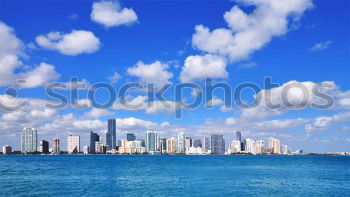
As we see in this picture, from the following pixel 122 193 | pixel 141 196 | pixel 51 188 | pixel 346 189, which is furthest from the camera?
pixel 346 189

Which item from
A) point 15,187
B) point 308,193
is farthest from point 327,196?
point 15,187

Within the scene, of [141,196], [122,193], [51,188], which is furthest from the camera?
[51,188]

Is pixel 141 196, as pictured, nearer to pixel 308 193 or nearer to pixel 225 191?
pixel 225 191

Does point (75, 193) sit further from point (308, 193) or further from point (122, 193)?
point (308, 193)

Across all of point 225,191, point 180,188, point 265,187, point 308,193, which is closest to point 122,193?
point 180,188

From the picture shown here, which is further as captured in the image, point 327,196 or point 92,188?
point 92,188

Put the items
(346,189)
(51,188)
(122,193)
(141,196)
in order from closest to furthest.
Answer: (141,196)
(122,193)
(51,188)
(346,189)

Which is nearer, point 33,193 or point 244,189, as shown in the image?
point 33,193

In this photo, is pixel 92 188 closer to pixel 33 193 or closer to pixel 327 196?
pixel 33 193
